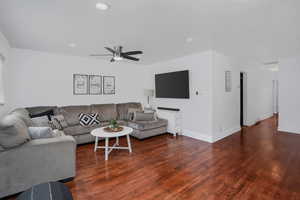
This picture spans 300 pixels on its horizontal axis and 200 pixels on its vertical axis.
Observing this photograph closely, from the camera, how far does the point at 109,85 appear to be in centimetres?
511

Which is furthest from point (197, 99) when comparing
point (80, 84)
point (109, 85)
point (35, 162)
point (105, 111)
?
point (35, 162)

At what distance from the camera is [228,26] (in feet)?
8.13

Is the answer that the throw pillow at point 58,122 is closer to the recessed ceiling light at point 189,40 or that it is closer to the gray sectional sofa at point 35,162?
the gray sectional sofa at point 35,162

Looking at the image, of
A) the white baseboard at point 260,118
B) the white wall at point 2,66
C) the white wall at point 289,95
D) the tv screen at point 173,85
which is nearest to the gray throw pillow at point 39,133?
the white wall at point 2,66

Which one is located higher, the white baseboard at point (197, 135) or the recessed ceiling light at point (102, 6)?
the recessed ceiling light at point (102, 6)

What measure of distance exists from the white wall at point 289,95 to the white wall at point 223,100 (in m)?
1.34

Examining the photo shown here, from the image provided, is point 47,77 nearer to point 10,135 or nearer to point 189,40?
point 10,135

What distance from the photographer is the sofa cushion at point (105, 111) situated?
451 cm

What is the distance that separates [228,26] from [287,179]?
2.47m

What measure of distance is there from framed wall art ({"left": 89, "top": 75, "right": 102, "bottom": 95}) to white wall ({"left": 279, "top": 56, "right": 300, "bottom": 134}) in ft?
18.9

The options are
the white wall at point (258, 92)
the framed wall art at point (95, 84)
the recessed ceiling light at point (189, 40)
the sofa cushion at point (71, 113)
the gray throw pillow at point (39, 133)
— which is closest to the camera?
the gray throw pillow at point (39, 133)

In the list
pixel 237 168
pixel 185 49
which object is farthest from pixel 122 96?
pixel 237 168

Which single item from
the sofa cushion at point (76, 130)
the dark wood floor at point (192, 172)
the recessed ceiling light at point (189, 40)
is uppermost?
the recessed ceiling light at point (189, 40)

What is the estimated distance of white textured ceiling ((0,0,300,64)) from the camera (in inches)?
74.4
